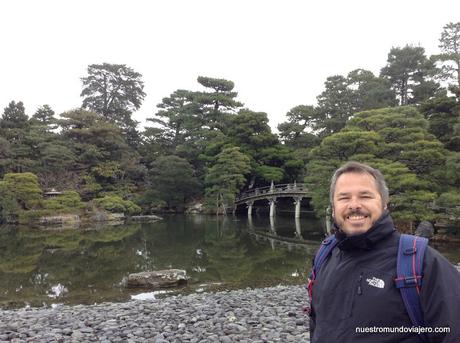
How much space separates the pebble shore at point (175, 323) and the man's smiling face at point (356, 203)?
10.6ft

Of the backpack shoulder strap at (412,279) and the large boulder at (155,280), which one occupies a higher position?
the backpack shoulder strap at (412,279)

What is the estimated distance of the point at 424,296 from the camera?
1375mm

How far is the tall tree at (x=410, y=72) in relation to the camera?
29.5 meters

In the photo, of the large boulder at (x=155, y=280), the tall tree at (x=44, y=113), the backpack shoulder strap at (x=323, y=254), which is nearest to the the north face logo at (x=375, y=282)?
the backpack shoulder strap at (x=323, y=254)

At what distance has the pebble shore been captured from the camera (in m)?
4.75

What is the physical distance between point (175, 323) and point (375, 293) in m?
4.46

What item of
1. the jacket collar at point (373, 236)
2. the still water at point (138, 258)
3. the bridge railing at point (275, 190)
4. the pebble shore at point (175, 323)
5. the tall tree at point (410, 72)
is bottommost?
the still water at point (138, 258)

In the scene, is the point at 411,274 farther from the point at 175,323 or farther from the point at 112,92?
the point at 112,92

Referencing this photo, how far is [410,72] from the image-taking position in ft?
103

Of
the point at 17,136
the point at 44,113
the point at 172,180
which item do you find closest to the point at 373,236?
the point at 172,180

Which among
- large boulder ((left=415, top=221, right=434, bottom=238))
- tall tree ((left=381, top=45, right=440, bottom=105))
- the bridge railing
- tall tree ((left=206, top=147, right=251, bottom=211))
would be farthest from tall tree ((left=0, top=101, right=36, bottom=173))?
tall tree ((left=381, top=45, right=440, bottom=105))

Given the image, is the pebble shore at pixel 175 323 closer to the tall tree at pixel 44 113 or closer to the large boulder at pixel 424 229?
the large boulder at pixel 424 229

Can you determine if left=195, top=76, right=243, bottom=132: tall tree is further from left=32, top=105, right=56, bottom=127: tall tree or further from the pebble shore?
the pebble shore

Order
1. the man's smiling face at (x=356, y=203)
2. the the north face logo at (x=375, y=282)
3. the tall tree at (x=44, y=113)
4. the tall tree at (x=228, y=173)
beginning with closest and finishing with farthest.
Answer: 1. the the north face logo at (x=375, y=282)
2. the man's smiling face at (x=356, y=203)
3. the tall tree at (x=228, y=173)
4. the tall tree at (x=44, y=113)
